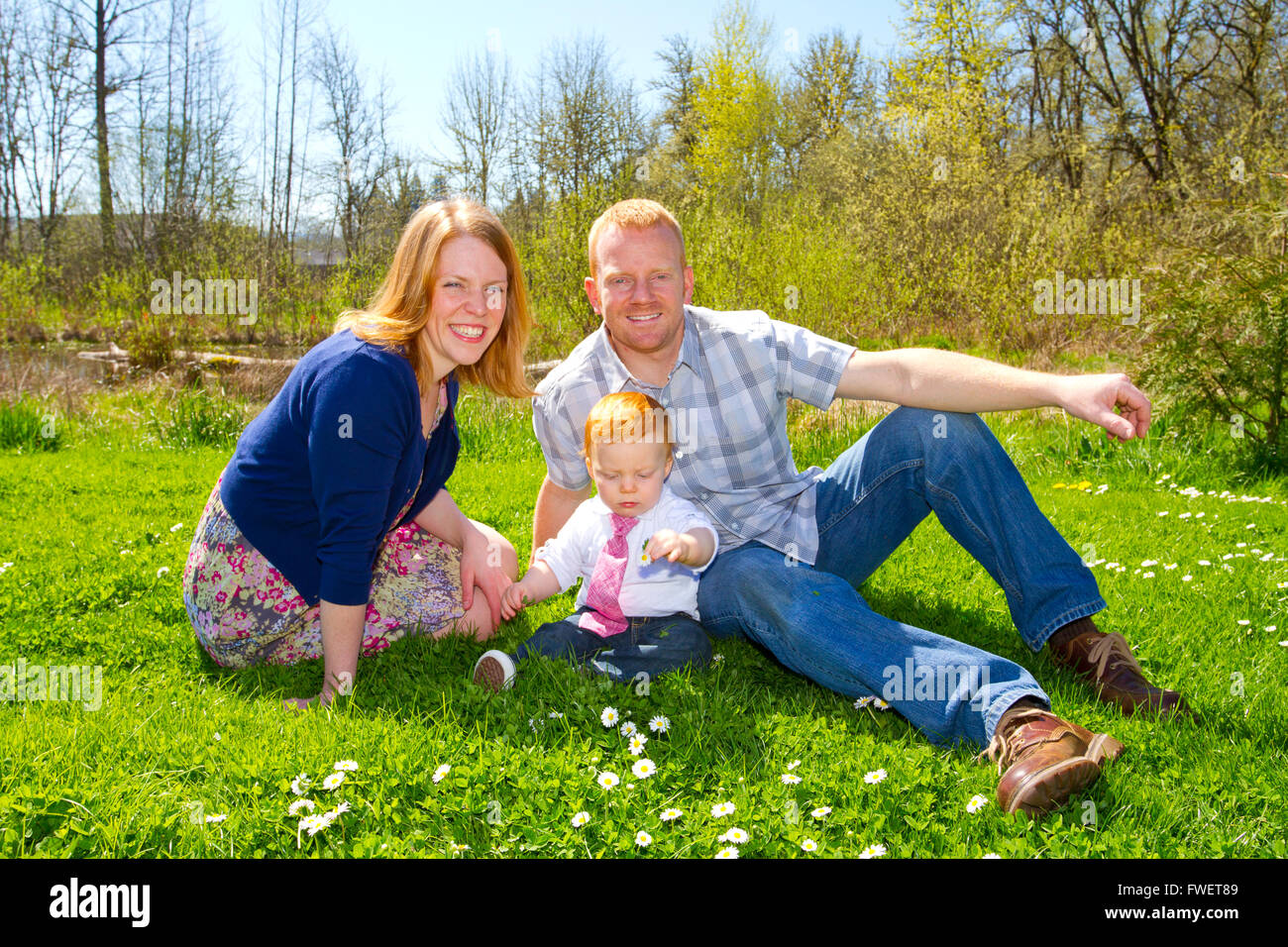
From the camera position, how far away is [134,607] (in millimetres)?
3887

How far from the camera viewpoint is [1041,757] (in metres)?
2.25

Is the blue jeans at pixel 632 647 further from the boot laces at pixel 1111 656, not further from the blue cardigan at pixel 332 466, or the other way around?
the boot laces at pixel 1111 656

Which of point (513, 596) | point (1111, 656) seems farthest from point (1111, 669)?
point (513, 596)

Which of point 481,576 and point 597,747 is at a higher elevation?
point 481,576

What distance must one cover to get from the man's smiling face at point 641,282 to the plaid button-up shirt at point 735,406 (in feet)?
0.45

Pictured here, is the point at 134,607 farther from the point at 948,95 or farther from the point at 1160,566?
the point at 948,95

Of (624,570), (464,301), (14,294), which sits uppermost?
(14,294)

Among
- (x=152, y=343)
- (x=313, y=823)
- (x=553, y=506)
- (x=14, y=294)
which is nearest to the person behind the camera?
(x=313, y=823)

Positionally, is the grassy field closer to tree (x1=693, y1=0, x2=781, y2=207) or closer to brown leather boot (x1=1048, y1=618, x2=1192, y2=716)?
brown leather boot (x1=1048, y1=618, x2=1192, y2=716)

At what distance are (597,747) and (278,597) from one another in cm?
141

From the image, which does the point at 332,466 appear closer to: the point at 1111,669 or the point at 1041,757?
the point at 1041,757

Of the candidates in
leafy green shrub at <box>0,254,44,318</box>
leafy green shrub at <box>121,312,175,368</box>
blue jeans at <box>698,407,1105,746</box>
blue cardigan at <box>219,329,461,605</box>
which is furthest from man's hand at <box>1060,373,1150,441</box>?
leafy green shrub at <box>0,254,44,318</box>

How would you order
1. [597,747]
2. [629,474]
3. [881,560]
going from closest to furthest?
1. [597,747]
2. [629,474]
3. [881,560]
